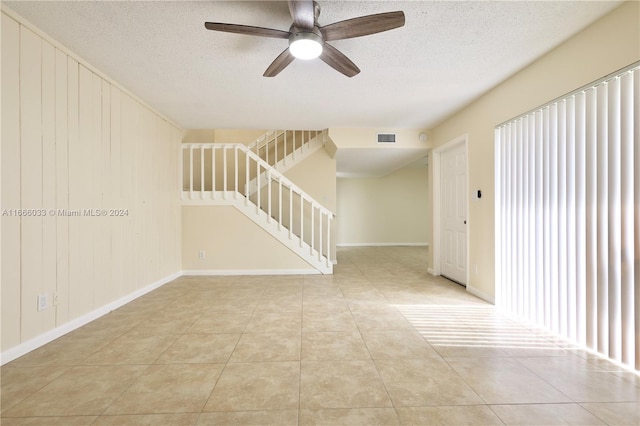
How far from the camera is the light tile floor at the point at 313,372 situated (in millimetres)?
1478

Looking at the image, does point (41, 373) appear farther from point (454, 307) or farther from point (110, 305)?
point (454, 307)

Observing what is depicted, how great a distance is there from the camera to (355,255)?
23.1 ft

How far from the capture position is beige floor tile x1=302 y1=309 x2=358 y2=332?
257 centimetres

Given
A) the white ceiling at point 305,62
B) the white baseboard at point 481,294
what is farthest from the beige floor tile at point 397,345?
the white ceiling at point 305,62

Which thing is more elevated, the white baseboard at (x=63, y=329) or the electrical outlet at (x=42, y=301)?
the electrical outlet at (x=42, y=301)

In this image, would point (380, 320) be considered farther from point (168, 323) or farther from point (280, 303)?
point (168, 323)

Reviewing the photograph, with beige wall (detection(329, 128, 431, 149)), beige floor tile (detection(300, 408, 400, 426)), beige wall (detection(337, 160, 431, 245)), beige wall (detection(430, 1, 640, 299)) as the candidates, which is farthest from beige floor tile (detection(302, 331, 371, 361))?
beige wall (detection(337, 160, 431, 245))

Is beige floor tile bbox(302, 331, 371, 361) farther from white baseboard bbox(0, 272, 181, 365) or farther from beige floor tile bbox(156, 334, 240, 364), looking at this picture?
white baseboard bbox(0, 272, 181, 365)

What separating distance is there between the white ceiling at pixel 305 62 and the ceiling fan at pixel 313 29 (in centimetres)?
19

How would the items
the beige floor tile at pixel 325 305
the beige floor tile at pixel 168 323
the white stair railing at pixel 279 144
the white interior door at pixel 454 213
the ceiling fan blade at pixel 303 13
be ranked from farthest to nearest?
1. the white stair railing at pixel 279 144
2. the white interior door at pixel 454 213
3. the beige floor tile at pixel 325 305
4. the beige floor tile at pixel 168 323
5. the ceiling fan blade at pixel 303 13

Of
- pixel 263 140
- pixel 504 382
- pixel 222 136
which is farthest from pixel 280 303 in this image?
pixel 222 136

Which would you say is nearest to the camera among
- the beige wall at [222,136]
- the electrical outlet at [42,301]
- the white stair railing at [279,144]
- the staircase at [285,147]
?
the electrical outlet at [42,301]

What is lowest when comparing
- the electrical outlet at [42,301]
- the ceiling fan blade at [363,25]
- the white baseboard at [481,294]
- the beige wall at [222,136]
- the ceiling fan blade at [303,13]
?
the white baseboard at [481,294]

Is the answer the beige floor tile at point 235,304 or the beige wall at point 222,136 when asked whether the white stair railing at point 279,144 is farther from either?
the beige floor tile at point 235,304
